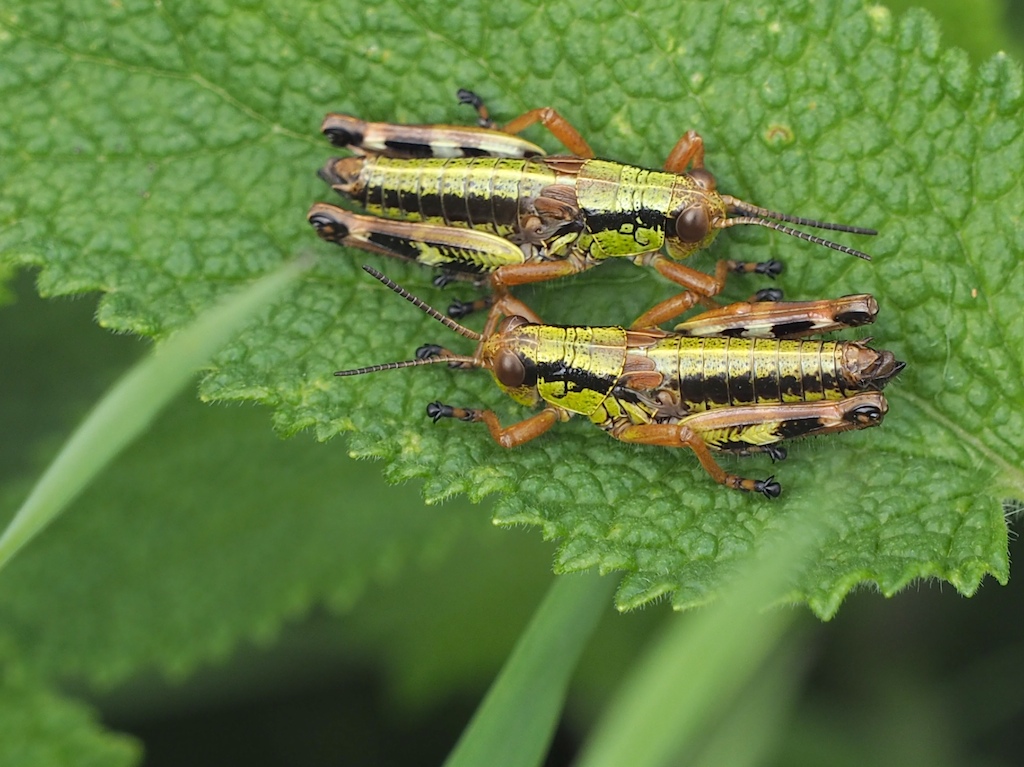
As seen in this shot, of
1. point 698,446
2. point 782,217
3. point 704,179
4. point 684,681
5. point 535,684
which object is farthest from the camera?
point 704,179

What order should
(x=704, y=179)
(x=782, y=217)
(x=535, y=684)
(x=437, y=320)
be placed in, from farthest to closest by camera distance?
(x=437, y=320), (x=704, y=179), (x=782, y=217), (x=535, y=684)

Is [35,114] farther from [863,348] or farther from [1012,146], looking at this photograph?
[1012,146]

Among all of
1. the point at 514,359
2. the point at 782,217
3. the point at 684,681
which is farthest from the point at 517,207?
the point at 684,681

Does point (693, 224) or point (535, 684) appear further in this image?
point (693, 224)

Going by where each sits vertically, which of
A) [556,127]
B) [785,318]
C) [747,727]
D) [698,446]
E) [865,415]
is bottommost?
[747,727]

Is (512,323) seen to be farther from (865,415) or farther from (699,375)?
(865,415)

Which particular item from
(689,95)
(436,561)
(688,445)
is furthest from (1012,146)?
(436,561)

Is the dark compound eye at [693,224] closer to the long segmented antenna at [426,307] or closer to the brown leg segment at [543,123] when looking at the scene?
the brown leg segment at [543,123]

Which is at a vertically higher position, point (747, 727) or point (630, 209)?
point (630, 209)
